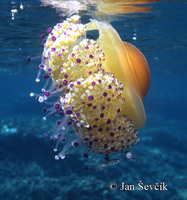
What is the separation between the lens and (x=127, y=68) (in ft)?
7.57

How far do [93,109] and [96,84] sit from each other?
257mm

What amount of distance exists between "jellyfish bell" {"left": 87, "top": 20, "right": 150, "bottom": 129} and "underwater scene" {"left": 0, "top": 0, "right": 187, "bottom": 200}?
1 centimetres

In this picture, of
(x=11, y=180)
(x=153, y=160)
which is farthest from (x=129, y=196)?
(x=11, y=180)

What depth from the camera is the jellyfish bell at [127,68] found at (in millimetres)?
2289

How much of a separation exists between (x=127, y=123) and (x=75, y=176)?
5820 mm

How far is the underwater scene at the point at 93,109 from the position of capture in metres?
2.09

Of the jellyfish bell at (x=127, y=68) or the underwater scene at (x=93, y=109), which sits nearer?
the underwater scene at (x=93, y=109)

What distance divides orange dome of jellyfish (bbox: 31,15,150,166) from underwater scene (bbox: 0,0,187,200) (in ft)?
0.04

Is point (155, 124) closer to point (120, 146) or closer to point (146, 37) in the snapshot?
point (146, 37)

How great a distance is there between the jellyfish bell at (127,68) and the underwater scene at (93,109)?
0.01 metres

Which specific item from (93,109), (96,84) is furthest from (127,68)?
(93,109)

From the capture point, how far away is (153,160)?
916 centimetres

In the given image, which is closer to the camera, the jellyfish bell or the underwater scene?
the underwater scene

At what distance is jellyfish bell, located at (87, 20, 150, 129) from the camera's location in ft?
7.51
